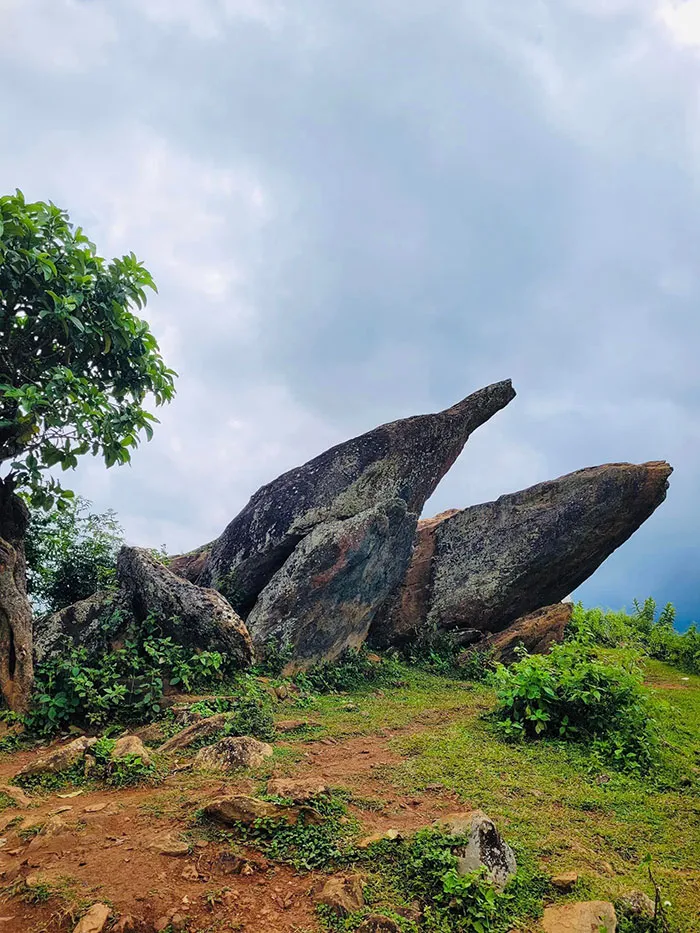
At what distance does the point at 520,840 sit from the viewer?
18.3ft

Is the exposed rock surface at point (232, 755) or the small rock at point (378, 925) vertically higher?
the exposed rock surface at point (232, 755)

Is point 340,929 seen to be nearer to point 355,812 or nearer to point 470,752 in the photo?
point 355,812

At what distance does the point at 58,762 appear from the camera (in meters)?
7.52

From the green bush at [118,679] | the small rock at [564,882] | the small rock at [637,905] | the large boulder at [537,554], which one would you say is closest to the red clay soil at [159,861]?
the small rock at [564,882]

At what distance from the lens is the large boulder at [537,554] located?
1756 cm

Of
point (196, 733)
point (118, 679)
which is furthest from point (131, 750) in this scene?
point (118, 679)

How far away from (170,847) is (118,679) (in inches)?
234

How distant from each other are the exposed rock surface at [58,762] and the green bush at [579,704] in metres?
5.57

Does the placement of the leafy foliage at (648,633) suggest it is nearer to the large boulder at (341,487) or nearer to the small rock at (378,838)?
the large boulder at (341,487)

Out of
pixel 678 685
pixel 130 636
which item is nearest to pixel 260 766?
pixel 130 636

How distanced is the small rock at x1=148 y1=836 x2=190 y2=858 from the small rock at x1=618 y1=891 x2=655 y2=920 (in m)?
3.25

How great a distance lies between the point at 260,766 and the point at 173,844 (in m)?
2.35

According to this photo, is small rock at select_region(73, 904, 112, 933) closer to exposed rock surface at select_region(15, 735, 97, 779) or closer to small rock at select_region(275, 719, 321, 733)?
exposed rock surface at select_region(15, 735, 97, 779)

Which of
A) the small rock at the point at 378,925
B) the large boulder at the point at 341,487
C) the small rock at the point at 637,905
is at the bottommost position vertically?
the small rock at the point at 637,905
